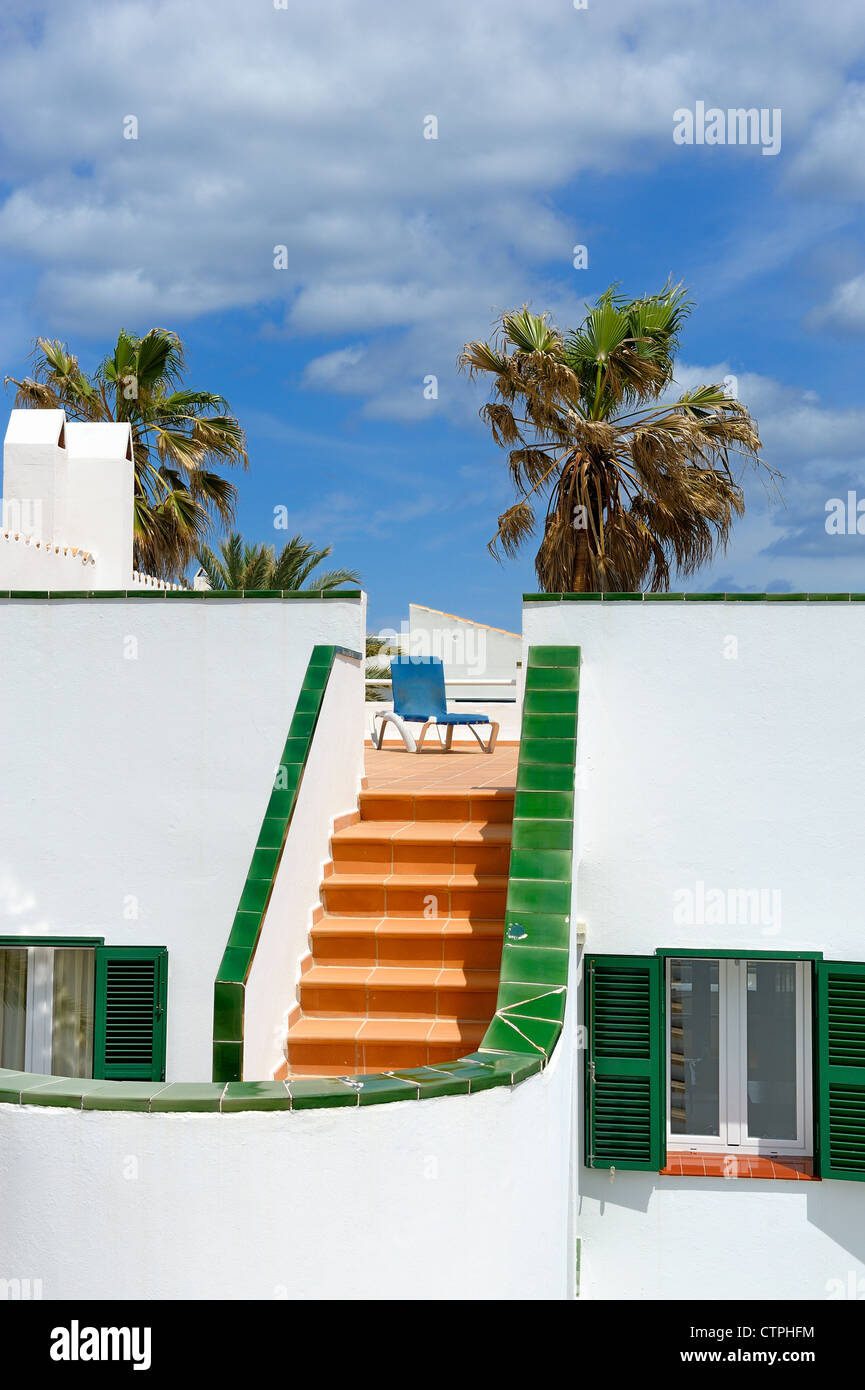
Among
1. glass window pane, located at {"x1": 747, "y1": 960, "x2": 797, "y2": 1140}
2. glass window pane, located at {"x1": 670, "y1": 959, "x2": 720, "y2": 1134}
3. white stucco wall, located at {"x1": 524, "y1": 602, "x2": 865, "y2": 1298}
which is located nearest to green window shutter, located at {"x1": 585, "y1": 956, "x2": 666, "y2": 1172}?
white stucco wall, located at {"x1": 524, "y1": 602, "x2": 865, "y2": 1298}

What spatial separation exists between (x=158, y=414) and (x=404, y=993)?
1595 cm

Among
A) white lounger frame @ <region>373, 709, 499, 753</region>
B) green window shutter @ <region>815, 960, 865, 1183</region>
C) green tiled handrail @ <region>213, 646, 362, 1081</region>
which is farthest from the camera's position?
white lounger frame @ <region>373, 709, 499, 753</region>

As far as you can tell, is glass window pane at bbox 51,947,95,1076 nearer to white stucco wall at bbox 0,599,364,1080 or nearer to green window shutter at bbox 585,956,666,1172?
white stucco wall at bbox 0,599,364,1080

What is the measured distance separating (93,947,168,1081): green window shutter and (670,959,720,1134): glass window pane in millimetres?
3236

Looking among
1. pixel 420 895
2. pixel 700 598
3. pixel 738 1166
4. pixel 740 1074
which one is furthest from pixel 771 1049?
pixel 700 598

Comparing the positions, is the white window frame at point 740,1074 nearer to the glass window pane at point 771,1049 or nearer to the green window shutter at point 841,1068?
the glass window pane at point 771,1049

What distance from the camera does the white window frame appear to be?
6758 mm

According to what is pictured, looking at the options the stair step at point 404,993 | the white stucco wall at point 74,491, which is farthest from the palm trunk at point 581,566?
the stair step at point 404,993

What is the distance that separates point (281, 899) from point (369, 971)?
0.74m

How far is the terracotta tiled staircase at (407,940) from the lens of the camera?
5363 millimetres

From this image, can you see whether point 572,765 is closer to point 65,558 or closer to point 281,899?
point 281,899

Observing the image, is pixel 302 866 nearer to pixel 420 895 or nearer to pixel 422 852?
pixel 420 895
